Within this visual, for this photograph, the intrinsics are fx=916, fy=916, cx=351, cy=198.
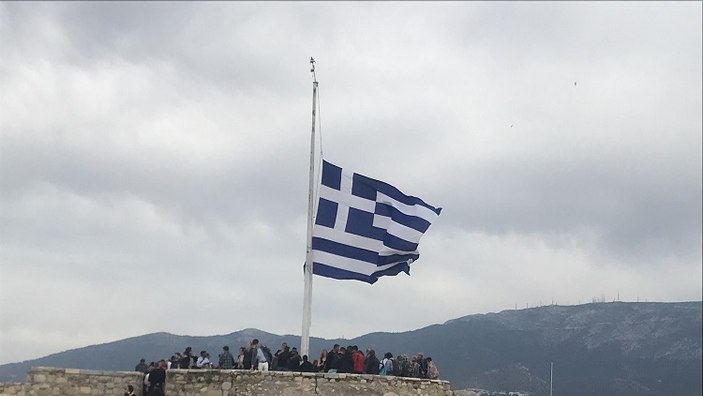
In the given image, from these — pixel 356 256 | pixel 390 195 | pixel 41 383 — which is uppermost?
pixel 390 195

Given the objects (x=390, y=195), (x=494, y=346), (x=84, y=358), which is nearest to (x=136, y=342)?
(x=84, y=358)

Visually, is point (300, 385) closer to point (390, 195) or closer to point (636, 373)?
point (390, 195)

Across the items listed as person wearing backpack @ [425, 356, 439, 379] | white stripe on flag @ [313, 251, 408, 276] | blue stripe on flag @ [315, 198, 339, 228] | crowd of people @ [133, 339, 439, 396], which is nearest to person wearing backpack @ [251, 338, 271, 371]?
crowd of people @ [133, 339, 439, 396]

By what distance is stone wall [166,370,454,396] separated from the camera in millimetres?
21328

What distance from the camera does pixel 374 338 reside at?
9781 cm

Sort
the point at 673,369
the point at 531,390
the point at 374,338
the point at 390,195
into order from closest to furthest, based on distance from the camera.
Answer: the point at 390,195 < the point at 531,390 < the point at 673,369 < the point at 374,338

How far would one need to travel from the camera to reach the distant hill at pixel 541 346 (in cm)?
7700

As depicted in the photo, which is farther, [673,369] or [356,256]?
[673,369]

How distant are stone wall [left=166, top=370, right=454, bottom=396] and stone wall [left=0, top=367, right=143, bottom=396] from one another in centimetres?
133

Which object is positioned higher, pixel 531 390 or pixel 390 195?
pixel 390 195

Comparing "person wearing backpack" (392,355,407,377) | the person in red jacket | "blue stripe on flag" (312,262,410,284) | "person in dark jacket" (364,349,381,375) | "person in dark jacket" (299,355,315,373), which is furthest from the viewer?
"blue stripe on flag" (312,262,410,284)

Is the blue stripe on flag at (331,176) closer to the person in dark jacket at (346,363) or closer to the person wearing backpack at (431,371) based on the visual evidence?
the person in dark jacket at (346,363)

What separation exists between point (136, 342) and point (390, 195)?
3402 inches

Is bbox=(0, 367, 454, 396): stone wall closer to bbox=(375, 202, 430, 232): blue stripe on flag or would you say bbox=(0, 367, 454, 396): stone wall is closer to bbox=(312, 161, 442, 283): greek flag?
bbox=(312, 161, 442, 283): greek flag
